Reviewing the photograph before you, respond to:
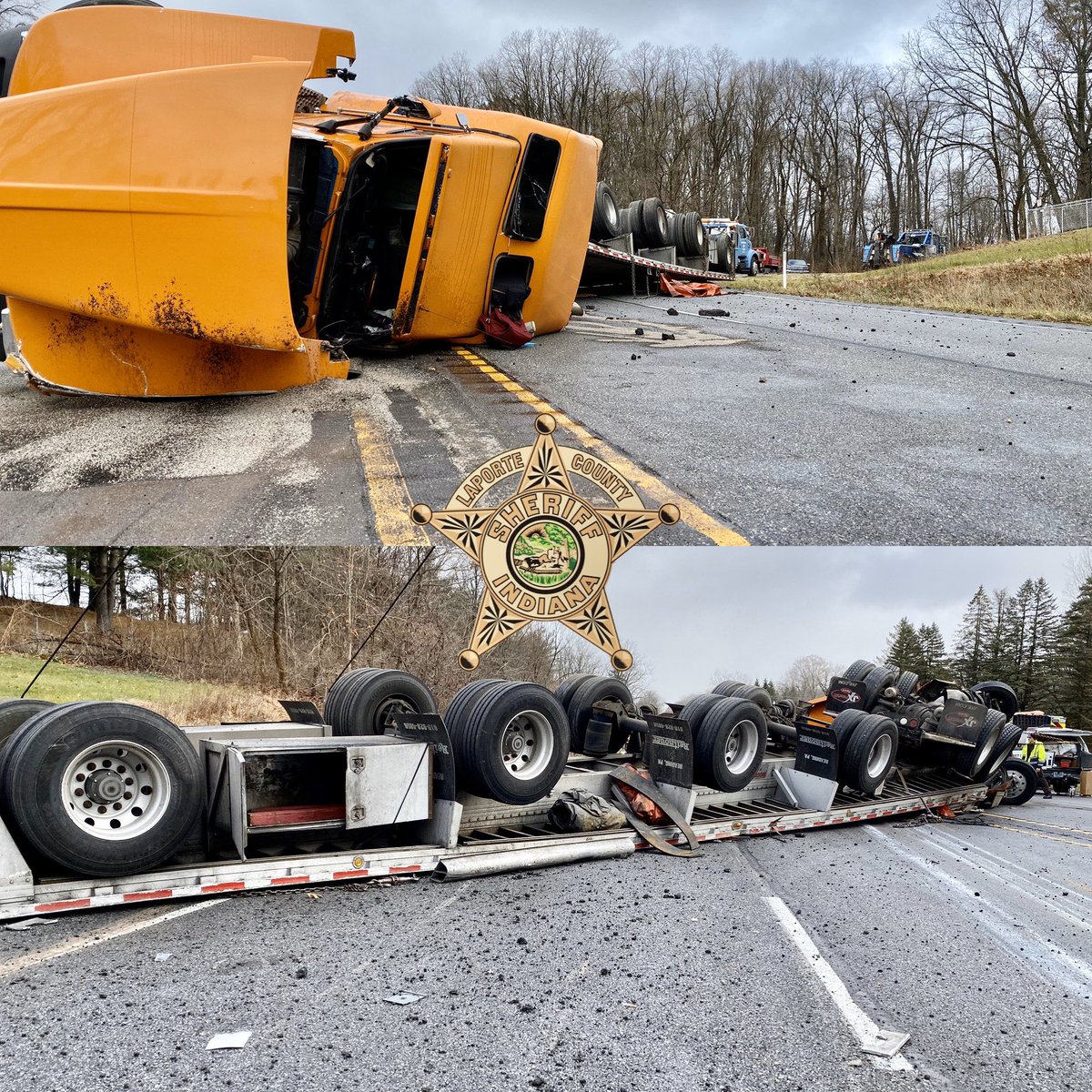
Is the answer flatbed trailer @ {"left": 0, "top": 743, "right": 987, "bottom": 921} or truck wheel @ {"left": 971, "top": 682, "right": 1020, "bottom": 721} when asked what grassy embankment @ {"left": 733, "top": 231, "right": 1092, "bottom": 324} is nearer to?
truck wheel @ {"left": 971, "top": 682, "right": 1020, "bottom": 721}

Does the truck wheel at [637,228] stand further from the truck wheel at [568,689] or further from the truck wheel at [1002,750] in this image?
the truck wheel at [568,689]

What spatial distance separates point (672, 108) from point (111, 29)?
148 feet

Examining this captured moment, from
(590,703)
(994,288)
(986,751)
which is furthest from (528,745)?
(994,288)

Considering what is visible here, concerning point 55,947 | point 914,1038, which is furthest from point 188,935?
point 914,1038

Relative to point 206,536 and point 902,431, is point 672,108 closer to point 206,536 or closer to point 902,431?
point 902,431

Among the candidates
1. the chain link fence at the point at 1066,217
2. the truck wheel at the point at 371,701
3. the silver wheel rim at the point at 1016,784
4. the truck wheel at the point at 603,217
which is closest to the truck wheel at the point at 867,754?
the truck wheel at the point at 371,701

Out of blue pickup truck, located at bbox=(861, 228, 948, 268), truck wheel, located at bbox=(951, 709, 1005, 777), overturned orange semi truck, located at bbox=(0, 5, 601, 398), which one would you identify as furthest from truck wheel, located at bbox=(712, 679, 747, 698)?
blue pickup truck, located at bbox=(861, 228, 948, 268)

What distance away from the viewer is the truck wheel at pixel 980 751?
985 centimetres

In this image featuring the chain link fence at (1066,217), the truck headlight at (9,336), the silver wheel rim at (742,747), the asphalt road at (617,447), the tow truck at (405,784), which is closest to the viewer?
the tow truck at (405,784)

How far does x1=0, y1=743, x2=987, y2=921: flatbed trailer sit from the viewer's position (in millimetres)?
4484

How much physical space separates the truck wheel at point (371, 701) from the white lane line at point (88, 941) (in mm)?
2232

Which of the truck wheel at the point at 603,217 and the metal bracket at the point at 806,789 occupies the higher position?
the truck wheel at the point at 603,217

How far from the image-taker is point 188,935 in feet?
14.1

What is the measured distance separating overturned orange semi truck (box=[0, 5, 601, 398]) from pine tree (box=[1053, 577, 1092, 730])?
113ft
